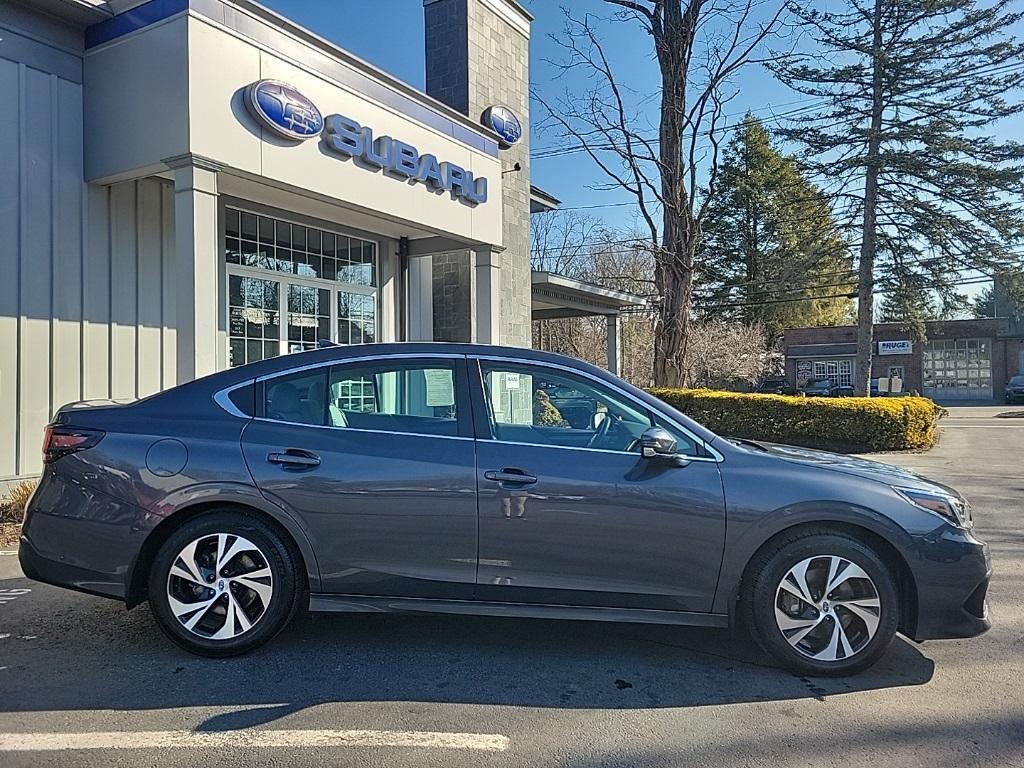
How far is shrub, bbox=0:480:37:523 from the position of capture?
22.5ft

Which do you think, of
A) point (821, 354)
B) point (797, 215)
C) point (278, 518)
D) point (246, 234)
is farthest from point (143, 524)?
point (821, 354)

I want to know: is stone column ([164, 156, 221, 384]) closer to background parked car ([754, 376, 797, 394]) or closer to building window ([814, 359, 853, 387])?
background parked car ([754, 376, 797, 394])

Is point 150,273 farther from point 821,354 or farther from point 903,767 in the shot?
point 821,354

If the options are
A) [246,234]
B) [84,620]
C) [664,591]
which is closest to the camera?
[664,591]

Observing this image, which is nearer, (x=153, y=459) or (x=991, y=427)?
(x=153, y=459)

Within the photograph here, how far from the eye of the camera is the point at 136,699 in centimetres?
337

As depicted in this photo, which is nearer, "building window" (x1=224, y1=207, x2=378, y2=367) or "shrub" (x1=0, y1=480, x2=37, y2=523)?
"shrub" (x1=0, y1=480, x2=37, y2=523)

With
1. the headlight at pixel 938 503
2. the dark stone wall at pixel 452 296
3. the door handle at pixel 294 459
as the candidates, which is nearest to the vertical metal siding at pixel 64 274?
the door handle at pixel 294 459

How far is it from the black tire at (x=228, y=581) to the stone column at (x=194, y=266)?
3633 millimetres

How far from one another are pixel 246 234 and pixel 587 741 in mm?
8274

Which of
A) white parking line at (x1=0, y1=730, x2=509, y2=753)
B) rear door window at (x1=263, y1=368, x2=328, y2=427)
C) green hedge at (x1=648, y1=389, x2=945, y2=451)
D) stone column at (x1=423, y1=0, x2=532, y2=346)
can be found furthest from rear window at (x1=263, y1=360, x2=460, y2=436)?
green hedge at (x1=648, y1=389, x2=945, y2=451)

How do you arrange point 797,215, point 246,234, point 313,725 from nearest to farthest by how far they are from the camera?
1. point 313,725
2. point 246,234
3. point 797,215

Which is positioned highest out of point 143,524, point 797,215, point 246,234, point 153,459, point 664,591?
point 797,215

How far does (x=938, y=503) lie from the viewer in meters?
3.66
